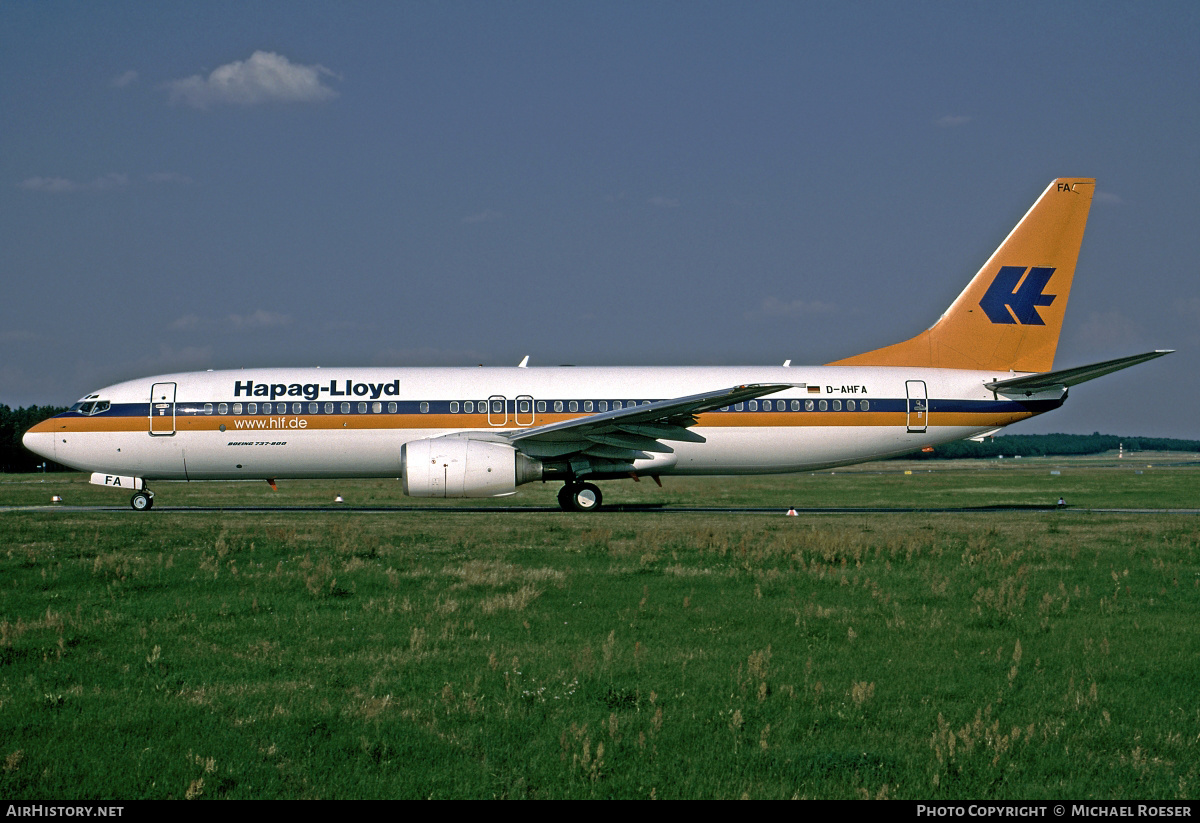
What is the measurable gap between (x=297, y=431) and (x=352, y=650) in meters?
18.8

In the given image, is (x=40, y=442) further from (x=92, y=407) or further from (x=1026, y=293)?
(x=1026, y=293)

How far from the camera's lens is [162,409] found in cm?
2722

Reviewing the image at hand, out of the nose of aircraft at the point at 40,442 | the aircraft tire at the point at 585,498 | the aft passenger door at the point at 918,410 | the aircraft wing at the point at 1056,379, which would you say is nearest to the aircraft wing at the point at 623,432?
the aircraft tire at the point at 585,498

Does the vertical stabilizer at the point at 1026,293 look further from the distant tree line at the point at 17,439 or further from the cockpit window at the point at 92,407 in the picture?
the distant tree line at the point at 17,439

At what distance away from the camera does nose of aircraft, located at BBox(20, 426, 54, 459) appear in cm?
2747

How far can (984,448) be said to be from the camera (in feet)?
508

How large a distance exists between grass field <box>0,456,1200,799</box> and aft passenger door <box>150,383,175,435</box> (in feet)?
32.6

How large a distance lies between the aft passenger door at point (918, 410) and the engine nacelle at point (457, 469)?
11718 mm

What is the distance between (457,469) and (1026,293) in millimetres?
18012

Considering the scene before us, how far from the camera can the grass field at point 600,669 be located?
6090 mm

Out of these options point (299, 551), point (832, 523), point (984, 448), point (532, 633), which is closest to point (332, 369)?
Answer: point (299, 551)

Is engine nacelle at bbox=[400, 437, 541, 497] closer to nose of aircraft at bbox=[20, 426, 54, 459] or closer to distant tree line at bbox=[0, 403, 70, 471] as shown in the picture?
nose of aircraft at bbox=[20, 426, 54, 459]

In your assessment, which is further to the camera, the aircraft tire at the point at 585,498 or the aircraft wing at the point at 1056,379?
Result: the aircraft tire at the point at 585,498
